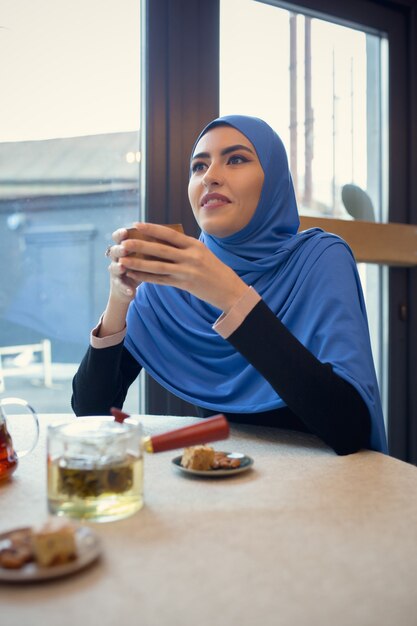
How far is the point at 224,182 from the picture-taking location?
4.42ft

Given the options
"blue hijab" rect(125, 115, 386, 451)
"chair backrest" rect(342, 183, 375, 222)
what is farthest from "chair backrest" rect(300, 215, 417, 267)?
"blue hijab" rect(125, 115, 386, 451)

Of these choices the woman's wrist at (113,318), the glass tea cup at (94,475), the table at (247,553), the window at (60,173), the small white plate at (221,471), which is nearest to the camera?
the table at (247,553)

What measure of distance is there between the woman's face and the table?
0.61 m

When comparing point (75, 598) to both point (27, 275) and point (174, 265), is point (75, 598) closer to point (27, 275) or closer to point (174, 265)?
point (174, 265)

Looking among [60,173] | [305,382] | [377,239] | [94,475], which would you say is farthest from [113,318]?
[377,239]

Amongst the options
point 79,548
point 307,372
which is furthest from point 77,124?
point 79,548

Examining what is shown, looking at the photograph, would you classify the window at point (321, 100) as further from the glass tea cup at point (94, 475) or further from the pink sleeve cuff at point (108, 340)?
the glass tea cup at point (94, 475)

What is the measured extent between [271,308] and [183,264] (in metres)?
0.34

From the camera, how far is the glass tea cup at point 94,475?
2.20ft

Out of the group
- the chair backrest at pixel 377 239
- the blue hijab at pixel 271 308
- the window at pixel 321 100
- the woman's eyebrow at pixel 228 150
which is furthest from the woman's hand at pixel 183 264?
the window at pixel 321 100

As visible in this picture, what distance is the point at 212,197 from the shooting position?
1333 millimetres

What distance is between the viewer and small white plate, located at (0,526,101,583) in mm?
518

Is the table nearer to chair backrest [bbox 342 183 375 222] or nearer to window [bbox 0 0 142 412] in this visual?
window [bbox 0 0 142 412]

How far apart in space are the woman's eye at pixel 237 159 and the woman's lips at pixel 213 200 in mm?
105
